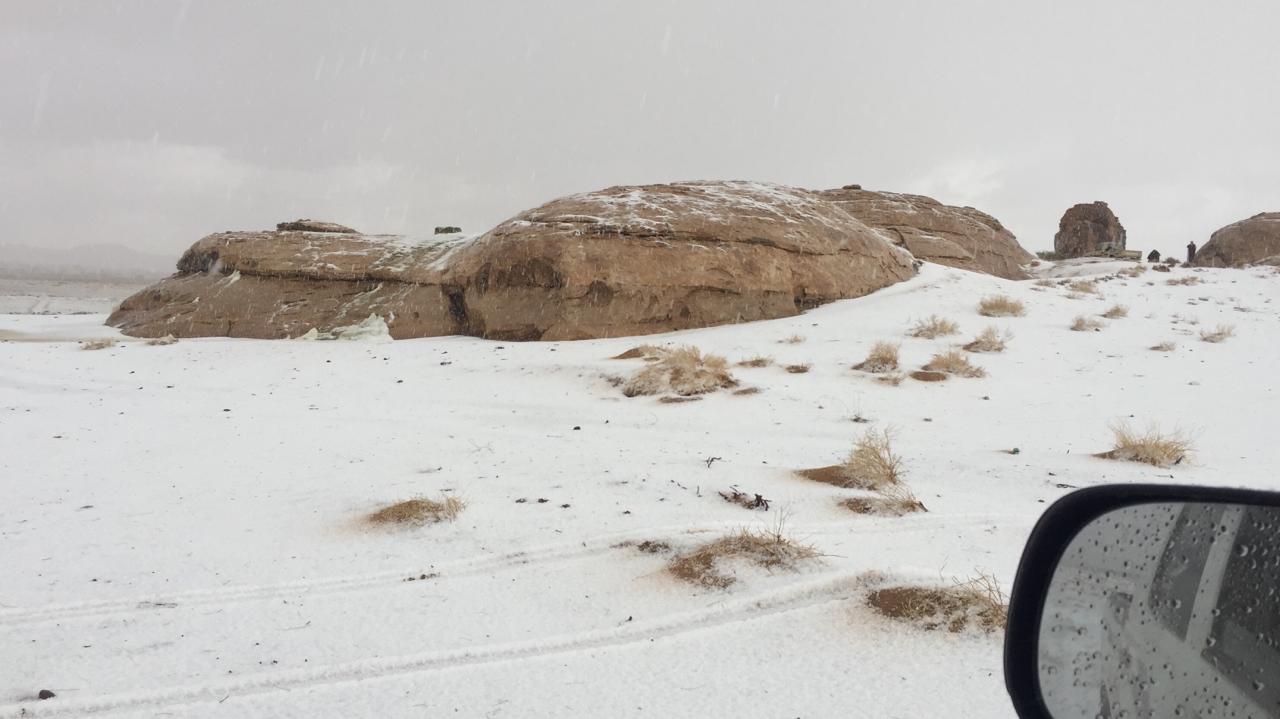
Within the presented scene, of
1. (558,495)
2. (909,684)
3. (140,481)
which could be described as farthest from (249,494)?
(909,684)

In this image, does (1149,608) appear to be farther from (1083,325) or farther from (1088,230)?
(1088,230)

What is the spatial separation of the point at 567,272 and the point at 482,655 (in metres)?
8.03

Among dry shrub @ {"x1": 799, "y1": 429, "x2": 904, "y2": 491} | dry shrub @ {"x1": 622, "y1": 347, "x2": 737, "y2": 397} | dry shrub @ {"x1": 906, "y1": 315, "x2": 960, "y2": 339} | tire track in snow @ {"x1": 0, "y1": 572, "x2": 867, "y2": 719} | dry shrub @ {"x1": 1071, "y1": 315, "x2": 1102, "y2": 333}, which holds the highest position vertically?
dry shrub @ {"x1": 1071, "y1": 315, "x2": 1102, "y2": 333}

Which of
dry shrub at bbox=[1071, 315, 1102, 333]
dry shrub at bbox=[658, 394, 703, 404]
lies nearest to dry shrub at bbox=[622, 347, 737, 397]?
dry shrub at bbox=[658, 394, 703, 404]

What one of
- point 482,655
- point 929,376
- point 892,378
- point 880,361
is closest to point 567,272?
point 880,361

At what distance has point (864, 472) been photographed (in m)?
3.75

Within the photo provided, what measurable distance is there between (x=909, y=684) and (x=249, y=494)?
364 cm

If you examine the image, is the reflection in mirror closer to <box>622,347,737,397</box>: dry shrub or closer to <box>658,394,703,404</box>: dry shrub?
<box>658,394,703,404</box>: dry shrub

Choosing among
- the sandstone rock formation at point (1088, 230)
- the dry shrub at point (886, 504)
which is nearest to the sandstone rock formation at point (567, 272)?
the dry shrub at point (886, 504)

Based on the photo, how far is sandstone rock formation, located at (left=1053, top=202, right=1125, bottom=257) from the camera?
33250mm

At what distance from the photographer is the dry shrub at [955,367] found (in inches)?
259

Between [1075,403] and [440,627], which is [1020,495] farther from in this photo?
[440,627]

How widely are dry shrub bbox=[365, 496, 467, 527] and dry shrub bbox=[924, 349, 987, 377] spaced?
17.2 ft

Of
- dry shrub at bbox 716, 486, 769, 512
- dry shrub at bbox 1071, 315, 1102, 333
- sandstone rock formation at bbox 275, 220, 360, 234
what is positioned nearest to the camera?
dry shrub at bbox 716, 486, 769, 512
